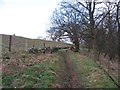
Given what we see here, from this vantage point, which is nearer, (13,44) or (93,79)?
(93,79)

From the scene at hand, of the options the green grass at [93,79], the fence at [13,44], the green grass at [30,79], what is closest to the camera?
the green grass at [30,79]

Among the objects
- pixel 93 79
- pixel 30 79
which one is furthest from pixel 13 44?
pixel 30 79

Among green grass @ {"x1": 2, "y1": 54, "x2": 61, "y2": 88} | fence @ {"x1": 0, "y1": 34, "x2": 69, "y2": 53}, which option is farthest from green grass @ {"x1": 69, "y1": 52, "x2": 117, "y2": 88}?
fence @ {"x1": 0, "y1": 34, "x2": 69, "y2": 53}

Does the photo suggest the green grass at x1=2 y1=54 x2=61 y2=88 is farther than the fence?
No

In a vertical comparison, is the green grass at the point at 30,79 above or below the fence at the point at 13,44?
below

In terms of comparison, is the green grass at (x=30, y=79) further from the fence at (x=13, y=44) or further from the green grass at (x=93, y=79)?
the fence at (x=13, y=44)

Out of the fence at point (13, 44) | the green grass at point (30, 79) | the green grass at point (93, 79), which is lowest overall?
the green grass at point (93, 79)

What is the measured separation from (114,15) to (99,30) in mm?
3098

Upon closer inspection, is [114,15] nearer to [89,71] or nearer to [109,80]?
[89,71]

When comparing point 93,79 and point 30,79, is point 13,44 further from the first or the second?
point 30,79

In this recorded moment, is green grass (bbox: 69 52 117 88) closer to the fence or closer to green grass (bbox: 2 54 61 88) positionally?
green grass (bbox: 2 54 61 88)

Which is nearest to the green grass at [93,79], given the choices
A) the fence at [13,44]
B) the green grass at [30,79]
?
the green grass at [30,79]

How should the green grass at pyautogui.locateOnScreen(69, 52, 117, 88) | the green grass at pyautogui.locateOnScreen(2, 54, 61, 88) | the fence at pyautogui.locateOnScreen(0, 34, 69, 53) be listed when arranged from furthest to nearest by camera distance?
the fence at pyautogui.locateOnScreen(0, 34, 69, 53) < the green grass at pyautogui.locateOnScreen(69, 52, 117, 88) < the green grass at pyautogui.locateOnScreen(2, 54, 61, 88)

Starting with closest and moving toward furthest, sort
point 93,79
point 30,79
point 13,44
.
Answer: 1. point 30,79
2. point 93,79
3. point 13,44
